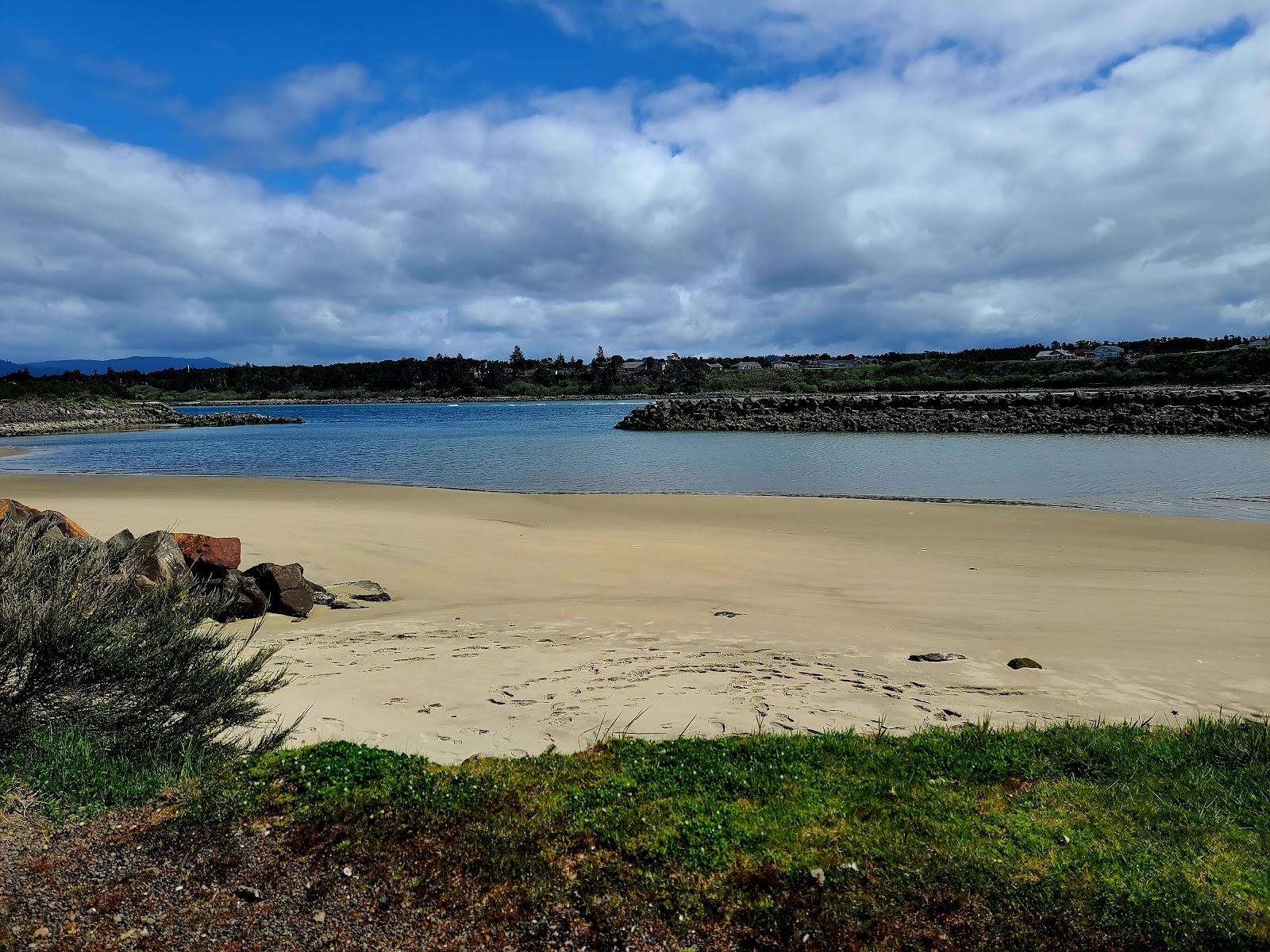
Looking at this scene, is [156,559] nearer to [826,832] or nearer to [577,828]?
[577,828]

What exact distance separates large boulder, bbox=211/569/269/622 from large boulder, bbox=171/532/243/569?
331mm

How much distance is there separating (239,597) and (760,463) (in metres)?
26.5

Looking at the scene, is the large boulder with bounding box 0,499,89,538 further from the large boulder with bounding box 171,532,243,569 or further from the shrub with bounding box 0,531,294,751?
the shrub with bounding box 0,531,294,751

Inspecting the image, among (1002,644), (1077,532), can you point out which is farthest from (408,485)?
(1002,644)

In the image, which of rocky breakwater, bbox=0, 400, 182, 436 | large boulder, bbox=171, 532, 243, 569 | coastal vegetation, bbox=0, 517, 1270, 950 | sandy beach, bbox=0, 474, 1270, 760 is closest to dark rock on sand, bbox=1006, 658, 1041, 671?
sandy beach, bbox=0, 474, 1270, 760

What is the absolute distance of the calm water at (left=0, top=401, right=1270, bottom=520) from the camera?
2352cm

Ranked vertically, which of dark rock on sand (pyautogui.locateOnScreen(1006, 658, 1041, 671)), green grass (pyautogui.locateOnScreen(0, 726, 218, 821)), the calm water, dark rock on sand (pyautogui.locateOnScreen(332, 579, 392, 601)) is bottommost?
the calm water

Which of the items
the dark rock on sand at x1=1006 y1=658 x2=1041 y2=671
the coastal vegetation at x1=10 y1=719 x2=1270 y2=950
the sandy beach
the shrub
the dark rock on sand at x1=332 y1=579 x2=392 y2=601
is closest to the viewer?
the coastal vegetation at x1=10 y1=719 x2=1270 y2=950

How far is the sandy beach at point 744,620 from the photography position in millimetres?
6230

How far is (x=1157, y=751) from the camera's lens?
4.95 m

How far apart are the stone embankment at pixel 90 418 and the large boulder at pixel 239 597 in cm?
7191

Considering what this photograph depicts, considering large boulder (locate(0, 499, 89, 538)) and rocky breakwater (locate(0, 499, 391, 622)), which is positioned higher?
large boulder (locate(0, 499, 89, 538))

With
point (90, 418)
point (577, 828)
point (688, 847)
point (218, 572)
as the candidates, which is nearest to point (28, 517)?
point (218, 572)

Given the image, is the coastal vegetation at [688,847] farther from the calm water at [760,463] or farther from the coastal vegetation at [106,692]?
the calm water at [760,463]
